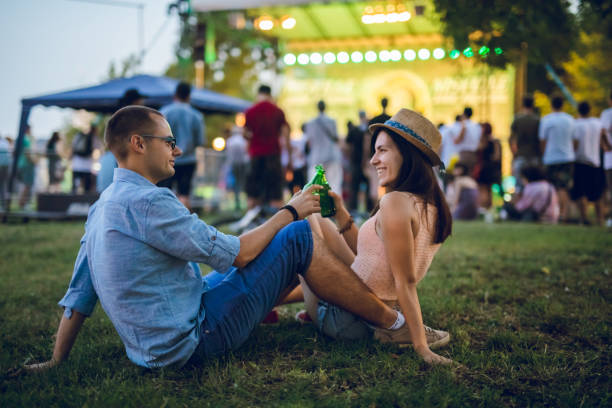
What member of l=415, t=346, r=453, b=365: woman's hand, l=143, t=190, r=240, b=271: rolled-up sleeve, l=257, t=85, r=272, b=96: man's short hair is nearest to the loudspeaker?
l=257, t=85, r=272, b=96: man's short hair

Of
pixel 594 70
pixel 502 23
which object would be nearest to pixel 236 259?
pixel 502 23

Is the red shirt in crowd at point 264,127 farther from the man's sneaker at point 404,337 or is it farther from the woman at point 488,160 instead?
the man's sneaker at point 404,337

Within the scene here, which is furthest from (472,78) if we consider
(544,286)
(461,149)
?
(544,286)

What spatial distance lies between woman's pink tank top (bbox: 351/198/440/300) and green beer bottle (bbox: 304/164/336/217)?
24 cm

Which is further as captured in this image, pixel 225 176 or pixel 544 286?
pixel 225 176

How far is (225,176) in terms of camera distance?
1444cm

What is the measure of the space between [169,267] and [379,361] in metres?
1.17

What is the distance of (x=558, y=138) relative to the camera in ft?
30.3

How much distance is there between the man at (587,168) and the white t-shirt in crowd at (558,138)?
0.56 ft

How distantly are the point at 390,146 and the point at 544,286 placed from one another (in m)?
2.53

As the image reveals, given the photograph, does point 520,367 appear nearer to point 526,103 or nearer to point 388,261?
point 388,261

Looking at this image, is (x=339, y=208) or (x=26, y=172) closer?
(x=339, y=208)

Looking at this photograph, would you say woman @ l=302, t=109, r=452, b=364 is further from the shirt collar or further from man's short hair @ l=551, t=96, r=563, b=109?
man's short hair @ l=551, t=96, r=563, b=109

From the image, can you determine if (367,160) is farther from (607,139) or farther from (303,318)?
(303,318)
